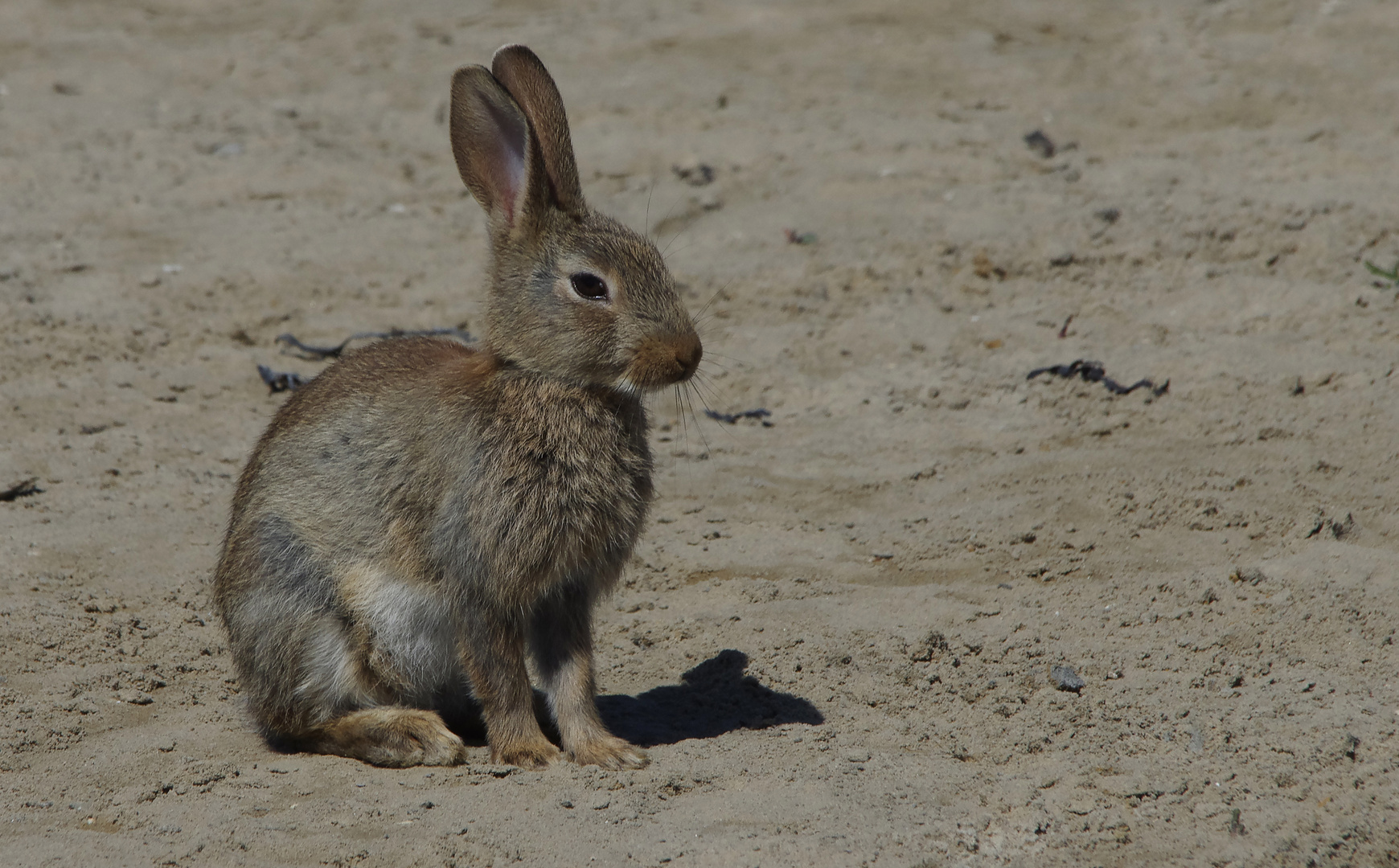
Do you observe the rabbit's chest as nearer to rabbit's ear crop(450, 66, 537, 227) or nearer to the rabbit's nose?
the rabbit's nose

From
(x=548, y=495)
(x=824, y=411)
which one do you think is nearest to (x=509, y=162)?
(x=548, y=495)

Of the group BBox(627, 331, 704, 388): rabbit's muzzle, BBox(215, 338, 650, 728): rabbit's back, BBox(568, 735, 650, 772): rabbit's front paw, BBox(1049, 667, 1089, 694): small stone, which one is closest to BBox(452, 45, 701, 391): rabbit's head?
BBox(627, 331, 704, 388): rabbit's muzzle

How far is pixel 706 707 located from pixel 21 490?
288 cm

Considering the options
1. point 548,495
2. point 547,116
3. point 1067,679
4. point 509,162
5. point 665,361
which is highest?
point 547,116

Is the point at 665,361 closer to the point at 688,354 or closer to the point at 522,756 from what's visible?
the point at 688,354

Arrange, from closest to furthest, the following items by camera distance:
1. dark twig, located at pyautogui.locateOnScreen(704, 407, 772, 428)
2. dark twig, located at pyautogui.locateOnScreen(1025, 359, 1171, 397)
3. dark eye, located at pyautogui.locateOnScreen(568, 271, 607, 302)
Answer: dark eye, located at pyautogui.locateOnScreen(568, 271, 607, 302) → dark twig, located at pyautogui.locateOnScreen(1025, 359, 1171, 397) → dark twig, located at pyautogui.locateOnScreen(704, 407, 772, 428)

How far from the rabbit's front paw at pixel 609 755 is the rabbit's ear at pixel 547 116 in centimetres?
157

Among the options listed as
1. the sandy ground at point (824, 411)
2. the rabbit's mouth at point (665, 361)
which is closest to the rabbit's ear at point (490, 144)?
the rabbit's mouth at point (665, 361)

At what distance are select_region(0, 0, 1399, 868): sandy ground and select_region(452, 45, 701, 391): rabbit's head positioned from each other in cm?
118

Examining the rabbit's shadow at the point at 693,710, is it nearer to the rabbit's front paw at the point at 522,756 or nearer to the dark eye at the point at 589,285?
the rabbit's front paw at the point at 522,756

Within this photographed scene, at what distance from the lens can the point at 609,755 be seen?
4.18 metres

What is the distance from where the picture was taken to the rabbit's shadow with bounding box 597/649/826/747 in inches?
176

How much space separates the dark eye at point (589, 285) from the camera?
13.7 feet

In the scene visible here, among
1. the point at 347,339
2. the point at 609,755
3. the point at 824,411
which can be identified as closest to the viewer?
the point at 609,755
